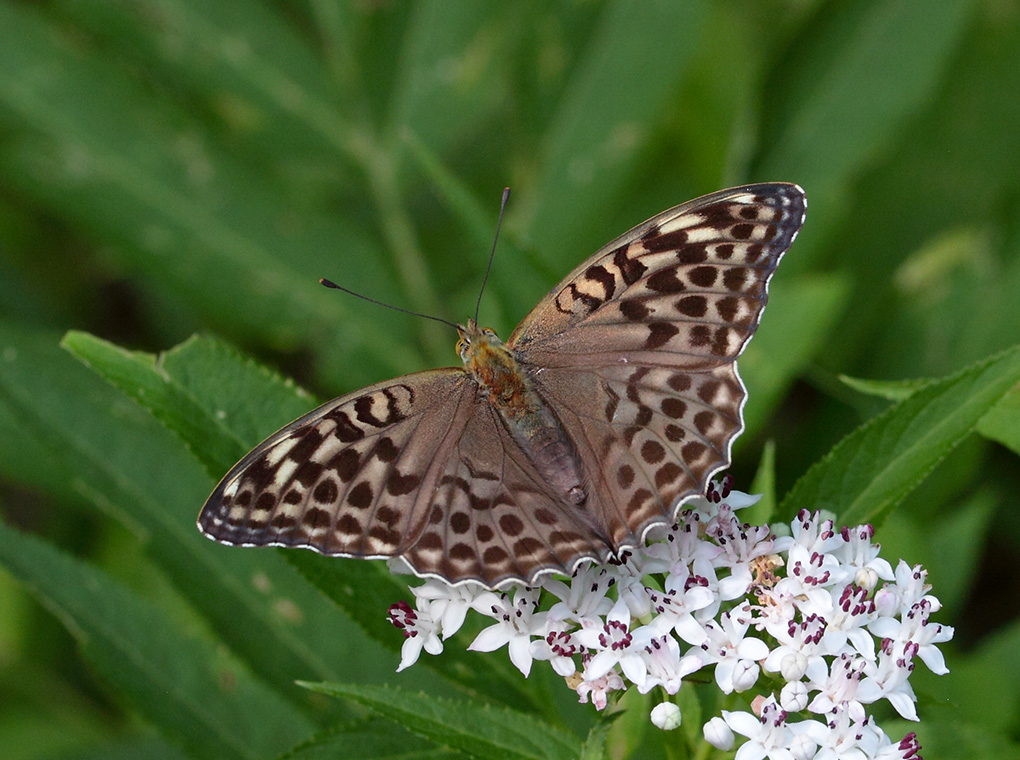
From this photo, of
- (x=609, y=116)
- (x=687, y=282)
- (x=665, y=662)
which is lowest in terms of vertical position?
(x=665, y=662)

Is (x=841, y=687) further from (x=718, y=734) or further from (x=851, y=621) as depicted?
(x=718, y=734)

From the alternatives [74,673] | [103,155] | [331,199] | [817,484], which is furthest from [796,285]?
[74,673]

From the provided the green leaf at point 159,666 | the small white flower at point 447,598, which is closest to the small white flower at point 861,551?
the small white flower at point 447,598

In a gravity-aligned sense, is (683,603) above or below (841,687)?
above

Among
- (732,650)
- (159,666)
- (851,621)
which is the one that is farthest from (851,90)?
(159,666)

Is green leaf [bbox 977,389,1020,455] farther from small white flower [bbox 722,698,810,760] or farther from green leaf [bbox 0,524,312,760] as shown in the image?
green leaf [bbox 0,524,312,760]

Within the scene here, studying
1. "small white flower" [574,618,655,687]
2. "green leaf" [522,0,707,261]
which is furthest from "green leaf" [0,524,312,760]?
"green leaf" [522,0,707,261]
